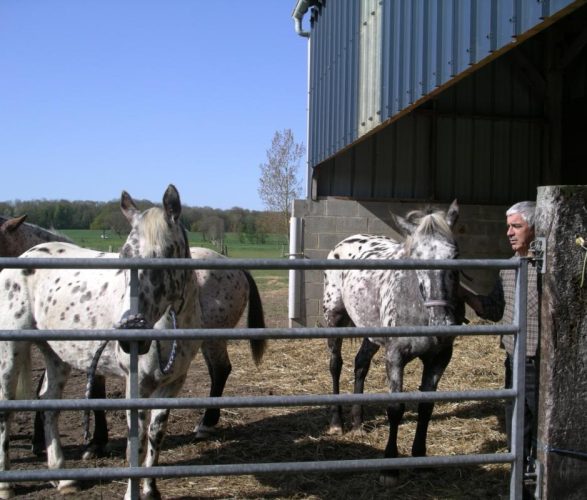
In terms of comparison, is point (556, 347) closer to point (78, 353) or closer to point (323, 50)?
point (78, 353)

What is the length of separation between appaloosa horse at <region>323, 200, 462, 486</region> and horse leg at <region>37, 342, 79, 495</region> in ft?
7.31

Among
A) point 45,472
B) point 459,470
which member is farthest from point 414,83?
point 45,472

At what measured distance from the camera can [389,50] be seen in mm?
6609

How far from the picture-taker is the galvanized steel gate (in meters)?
2.44

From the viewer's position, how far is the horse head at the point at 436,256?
12.5ft

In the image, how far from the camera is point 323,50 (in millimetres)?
10742

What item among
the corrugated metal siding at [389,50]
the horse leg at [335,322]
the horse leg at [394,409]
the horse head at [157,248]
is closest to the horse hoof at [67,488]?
the horse head at [157,248]

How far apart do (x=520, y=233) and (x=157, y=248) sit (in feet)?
6.68

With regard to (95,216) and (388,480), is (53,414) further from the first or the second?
(95,216)

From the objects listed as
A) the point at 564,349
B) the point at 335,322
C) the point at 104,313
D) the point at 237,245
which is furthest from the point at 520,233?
the point at 237,245

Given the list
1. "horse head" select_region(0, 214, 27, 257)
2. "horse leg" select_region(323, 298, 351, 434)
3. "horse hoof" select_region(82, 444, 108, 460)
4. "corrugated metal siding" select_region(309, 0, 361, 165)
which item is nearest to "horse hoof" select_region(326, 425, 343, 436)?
"horse leg" select_region(323, 298, 351, 434)

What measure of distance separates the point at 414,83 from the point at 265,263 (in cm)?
379

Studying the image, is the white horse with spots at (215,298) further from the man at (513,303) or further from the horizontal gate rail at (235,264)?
the horizontal gate rail at (235,264)

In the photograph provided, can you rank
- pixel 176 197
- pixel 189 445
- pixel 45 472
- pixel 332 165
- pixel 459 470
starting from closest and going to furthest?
pixel 45 472
pixel 176 197
pixel 459 470
pixel 189 445
pixel 332 165
